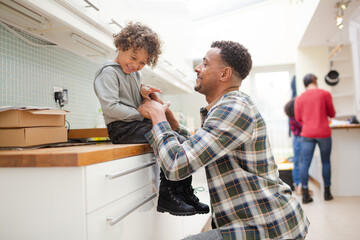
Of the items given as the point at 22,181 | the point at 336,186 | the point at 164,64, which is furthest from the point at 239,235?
the point at 336,186

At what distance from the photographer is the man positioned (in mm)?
944

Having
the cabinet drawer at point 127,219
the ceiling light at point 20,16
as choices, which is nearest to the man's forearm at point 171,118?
the cabinet drawer at point 127,219

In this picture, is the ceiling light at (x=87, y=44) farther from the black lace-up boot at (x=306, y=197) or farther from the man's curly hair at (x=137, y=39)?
the black lace-up boot at (x=306, y=197)

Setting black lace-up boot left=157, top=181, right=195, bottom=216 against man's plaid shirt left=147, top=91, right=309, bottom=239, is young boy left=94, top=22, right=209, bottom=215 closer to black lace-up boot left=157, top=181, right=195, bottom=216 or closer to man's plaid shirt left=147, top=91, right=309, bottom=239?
black lace-up boot left=157, top=181, right=195, bottom=216

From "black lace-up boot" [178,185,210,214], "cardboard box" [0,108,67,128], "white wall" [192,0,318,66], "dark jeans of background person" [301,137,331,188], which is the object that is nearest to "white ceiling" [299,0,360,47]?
"white wall" [192,0,318,66]

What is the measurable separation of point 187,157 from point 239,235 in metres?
0.31

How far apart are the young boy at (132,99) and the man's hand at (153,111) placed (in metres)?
0.04

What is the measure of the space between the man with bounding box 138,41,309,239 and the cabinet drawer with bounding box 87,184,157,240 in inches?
8.2

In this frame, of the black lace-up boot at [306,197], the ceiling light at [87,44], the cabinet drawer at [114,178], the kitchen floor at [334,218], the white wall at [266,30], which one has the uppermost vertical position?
the white wall at [266,30]

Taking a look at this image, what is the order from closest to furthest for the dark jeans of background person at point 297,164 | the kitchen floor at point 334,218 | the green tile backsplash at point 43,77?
the green tile backsplash at point 43,77 → the kitchen floor at point 334,218 → the dark jeans of background person at point 297,164

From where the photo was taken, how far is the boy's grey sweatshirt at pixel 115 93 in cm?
119

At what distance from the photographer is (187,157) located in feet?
3.07

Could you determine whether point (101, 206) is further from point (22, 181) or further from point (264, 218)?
point (264, 218)

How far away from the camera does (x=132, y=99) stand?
1.37 metres
